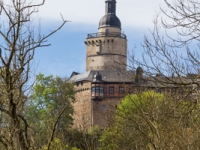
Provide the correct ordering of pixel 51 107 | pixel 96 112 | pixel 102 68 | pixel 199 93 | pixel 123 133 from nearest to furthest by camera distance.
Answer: pixel 199 93 → pixel 123 133 → pixel 51 107 → pixel 96 112 → pixel 102 68

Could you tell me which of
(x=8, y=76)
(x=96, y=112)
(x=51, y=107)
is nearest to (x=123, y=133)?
(x=8, y=76)

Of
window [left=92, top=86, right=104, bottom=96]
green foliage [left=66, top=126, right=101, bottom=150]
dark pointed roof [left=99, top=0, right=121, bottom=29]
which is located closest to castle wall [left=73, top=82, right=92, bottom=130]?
window [left=92, top=86, right=104, bottom=96]

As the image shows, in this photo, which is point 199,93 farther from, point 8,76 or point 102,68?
point 102,68

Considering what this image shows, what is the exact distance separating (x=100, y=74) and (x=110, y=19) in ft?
36.5

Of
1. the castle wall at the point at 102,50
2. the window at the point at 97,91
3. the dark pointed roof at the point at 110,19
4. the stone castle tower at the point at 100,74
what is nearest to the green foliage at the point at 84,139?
the stone castle tower at the point at 100,74

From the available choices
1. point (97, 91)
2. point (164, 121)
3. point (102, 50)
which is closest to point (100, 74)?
point (97, 91)

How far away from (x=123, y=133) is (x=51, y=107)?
139 ft

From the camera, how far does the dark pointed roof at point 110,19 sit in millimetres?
102812

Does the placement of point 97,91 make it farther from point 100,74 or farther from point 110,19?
point 110,19

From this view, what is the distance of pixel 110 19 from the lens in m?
103

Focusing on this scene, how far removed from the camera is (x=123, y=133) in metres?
28.2

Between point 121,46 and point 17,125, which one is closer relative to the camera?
point 17,125

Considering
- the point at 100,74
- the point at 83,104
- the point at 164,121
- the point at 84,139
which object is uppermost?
the point at 100,74

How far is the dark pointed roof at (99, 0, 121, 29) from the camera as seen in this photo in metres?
103
